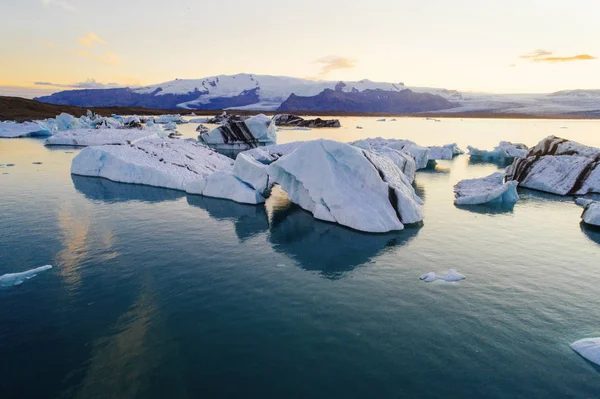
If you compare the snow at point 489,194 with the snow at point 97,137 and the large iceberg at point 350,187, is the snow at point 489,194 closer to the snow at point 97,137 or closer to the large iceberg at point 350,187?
the large iceberg at point 350,187

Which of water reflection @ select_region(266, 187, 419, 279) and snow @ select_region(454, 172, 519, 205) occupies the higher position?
snow @ select_region(454, 172, 519, 205)

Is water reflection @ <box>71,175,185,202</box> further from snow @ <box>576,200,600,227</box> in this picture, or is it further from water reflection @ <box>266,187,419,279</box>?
snow @ <box>576,200,600,227</box>

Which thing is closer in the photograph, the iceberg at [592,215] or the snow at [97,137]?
the iceberg at [592,215]

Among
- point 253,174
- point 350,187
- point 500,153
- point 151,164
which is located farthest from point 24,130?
point 500,153

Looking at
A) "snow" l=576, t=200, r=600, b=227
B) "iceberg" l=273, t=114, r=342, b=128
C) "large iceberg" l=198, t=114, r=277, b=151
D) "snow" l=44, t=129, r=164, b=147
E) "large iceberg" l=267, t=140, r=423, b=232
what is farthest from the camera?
"iceberg" l=273, t=114, r=342, b=128

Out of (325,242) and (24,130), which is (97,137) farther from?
(325,242)

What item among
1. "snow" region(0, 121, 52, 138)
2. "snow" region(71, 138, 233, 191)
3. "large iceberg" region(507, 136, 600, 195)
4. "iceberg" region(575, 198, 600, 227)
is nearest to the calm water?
"iceberg" region(575, 198, 600, 227)

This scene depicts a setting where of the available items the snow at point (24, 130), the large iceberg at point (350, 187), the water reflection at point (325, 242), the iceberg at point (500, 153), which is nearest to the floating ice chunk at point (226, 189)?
the water reflection at point (325, 242)
